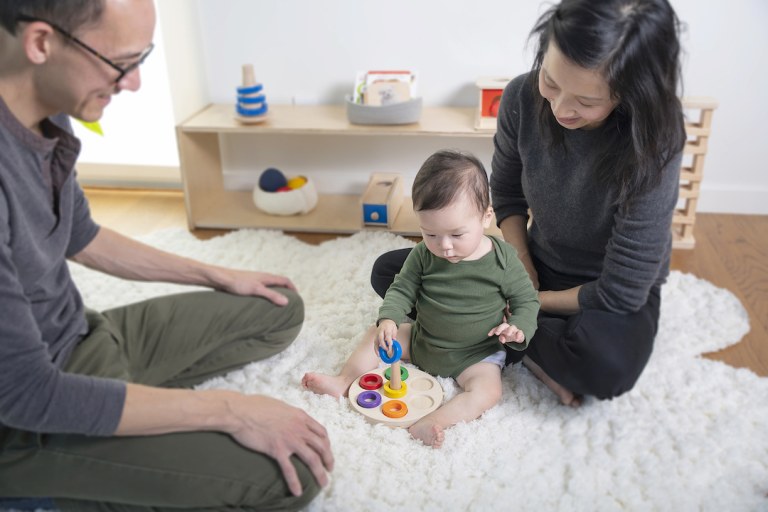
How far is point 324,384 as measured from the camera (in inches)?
60.7

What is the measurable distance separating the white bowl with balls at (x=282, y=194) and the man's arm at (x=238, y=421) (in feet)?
4.48

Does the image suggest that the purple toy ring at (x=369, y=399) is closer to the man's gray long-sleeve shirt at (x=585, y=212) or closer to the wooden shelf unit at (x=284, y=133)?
the man's gray long-sleeve shirt at (x=585, y=212)

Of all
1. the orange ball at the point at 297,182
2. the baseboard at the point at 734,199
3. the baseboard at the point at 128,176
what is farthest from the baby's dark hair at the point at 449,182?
the baseboard at the point at 128,176

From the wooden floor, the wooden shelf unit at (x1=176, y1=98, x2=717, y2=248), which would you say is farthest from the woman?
the wooden shelf unit at (x1=176, y1=98, x2=717, y2=248)

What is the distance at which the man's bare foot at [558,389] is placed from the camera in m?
1.53

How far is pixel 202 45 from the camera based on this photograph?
101 inches

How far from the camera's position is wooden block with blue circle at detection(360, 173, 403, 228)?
2.36 metres

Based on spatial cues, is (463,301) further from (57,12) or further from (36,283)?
(57,12)

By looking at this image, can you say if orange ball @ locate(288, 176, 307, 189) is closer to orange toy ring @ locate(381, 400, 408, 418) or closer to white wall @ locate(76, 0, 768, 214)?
white wall @ locate(76, 0, 768, 214)

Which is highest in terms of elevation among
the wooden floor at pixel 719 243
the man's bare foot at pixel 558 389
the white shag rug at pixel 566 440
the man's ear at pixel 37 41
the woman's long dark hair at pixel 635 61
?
the man's ear at pixel 37 41

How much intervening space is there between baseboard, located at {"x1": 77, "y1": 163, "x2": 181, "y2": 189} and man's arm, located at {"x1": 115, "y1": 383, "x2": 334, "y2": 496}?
184 centimetres

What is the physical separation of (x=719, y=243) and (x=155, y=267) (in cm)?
178

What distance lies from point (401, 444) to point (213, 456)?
16.3 inches

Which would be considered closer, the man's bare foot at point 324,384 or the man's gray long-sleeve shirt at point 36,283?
the man's gray long-sleeve shirt at point 36,283
